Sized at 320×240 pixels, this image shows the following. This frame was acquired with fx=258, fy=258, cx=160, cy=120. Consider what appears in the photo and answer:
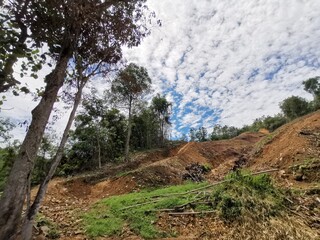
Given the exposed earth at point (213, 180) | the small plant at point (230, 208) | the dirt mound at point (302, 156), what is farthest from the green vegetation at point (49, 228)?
the dirt mound at point (302, 156)

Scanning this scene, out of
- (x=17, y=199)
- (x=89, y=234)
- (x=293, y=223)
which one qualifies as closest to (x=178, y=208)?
(x=89, y=234)

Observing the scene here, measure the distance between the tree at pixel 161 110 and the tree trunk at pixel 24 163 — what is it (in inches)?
999

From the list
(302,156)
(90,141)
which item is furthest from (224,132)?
(302,156)

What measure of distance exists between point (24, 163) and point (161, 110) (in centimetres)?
2731

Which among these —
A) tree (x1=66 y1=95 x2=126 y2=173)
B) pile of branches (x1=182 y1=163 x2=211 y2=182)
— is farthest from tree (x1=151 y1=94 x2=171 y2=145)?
pile of branches (x1=182 y1=163 x2=211 y2=182)

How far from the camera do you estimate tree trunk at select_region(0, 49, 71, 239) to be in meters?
4.74

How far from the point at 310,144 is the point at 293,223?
5704 millimetres

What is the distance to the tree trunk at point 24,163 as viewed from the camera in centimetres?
474

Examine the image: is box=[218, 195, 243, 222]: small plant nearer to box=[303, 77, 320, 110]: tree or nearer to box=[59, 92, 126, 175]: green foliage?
box=[59, 92, 126, 175]: green foliage

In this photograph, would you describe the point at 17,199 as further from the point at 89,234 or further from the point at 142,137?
the point at 142,137

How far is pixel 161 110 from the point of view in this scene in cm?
3231

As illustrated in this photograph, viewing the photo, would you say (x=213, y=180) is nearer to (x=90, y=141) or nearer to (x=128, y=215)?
(x=128, y=215)

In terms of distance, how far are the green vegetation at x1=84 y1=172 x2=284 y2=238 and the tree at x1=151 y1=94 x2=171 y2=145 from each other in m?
22.9

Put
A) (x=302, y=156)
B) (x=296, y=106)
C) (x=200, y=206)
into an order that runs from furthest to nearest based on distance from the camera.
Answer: (x=296, y=106)
(x=302, y=156)
(x=200, y=206)
